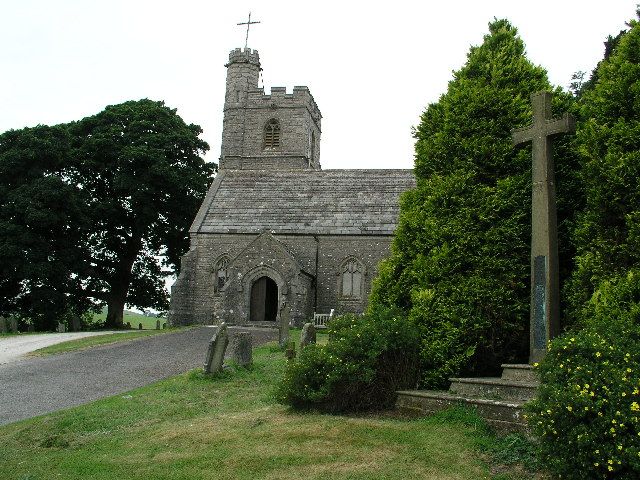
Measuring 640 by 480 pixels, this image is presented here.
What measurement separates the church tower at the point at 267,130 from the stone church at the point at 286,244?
34.1ft

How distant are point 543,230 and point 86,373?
1125 cm

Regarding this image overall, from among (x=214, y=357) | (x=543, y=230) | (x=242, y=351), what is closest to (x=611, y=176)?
(x=543, y=230)

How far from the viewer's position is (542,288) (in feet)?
25.1

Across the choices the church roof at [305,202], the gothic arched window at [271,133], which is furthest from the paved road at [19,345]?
the gothic arched window at [271,133]

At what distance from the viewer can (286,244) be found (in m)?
30.1

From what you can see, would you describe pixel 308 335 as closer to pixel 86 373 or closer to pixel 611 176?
pixel 86 373

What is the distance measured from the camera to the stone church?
92.8 ft

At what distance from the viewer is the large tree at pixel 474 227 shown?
335 inches

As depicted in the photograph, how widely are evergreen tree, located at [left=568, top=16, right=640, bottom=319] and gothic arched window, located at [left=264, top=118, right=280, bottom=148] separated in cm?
3851

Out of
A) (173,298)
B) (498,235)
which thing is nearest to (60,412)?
(498,235)

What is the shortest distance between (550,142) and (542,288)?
1948 millimetres

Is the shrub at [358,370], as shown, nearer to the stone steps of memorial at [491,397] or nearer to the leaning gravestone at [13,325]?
→ the stone steps of memorial at [491,397]

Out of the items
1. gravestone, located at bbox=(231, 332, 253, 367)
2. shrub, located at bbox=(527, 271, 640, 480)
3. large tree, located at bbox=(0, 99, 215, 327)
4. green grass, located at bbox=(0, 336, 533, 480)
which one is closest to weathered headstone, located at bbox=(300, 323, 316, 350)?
gravestone, located at bbox=(231, 332, 253, 367)

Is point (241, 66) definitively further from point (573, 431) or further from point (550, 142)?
point (573, 431)
